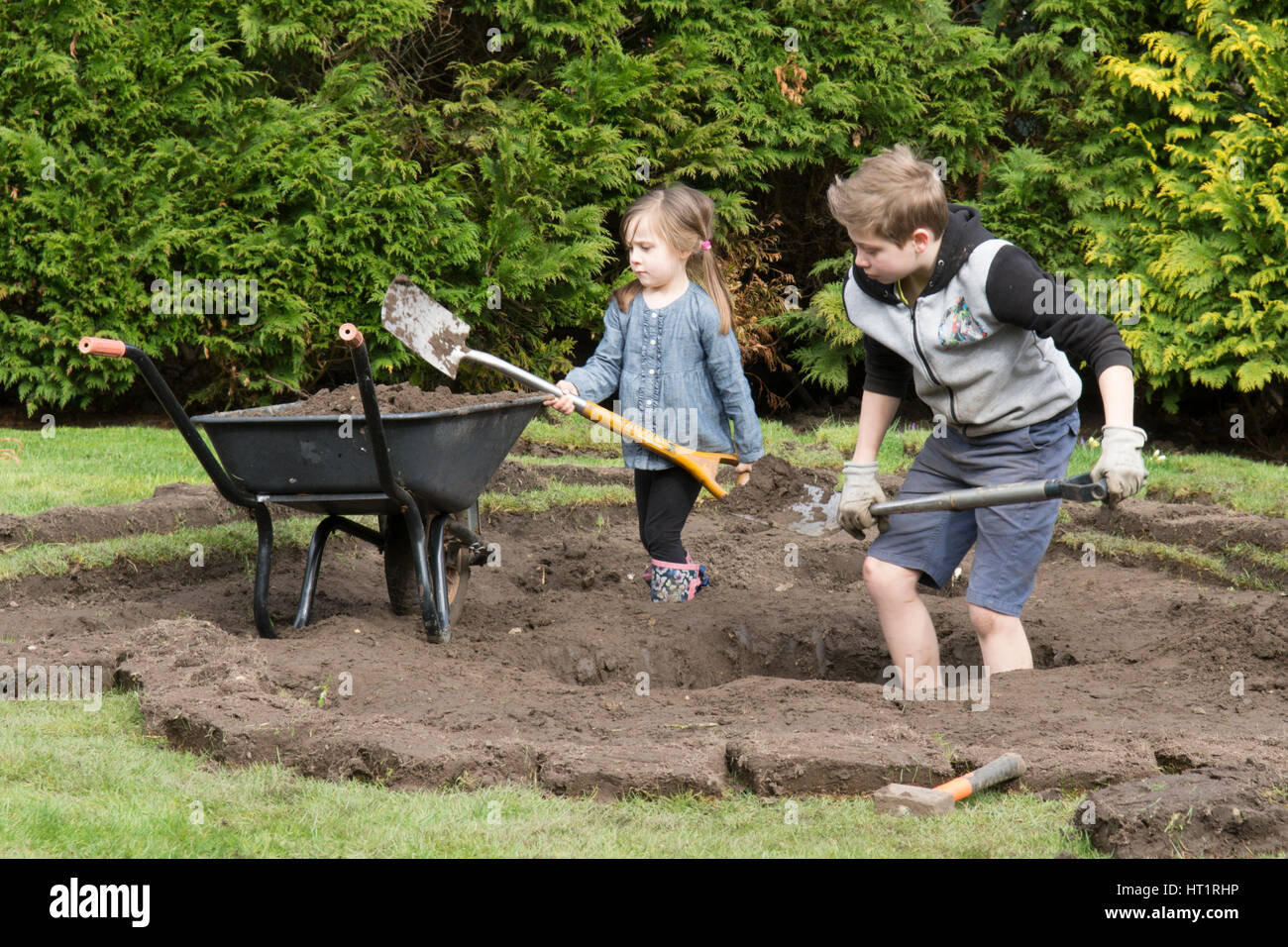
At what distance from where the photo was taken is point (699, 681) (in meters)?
4.13

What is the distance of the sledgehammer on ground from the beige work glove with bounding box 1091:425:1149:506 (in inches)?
28.4

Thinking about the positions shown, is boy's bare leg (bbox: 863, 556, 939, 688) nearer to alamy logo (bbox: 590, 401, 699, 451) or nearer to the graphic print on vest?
the graphic print on vest

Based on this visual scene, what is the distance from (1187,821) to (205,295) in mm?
7034

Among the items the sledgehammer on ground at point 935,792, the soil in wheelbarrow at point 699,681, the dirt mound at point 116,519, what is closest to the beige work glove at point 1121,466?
the soil in wheelbarrow at point 699,681

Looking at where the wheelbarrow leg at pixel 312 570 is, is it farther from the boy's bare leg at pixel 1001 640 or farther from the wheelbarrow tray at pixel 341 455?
the boy's bare leg at pixel 1001 640

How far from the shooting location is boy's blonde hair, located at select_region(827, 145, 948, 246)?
10.7ft

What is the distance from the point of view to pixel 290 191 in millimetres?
7871

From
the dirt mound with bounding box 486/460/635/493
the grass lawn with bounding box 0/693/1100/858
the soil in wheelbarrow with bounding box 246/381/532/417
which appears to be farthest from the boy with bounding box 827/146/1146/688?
the dirt mound with bounding box 486/460/635/493

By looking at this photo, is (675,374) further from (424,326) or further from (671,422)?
(424,326)

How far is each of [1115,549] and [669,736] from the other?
10.7 ft

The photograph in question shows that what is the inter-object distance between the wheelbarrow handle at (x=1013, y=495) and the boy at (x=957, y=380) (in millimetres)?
184

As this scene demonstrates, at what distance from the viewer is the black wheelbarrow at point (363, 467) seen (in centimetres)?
372

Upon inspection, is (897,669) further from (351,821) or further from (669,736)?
Result: (351,821)

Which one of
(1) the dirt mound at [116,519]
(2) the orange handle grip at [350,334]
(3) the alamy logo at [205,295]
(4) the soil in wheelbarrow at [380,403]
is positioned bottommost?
(1) the dirt mound at [116,519]
